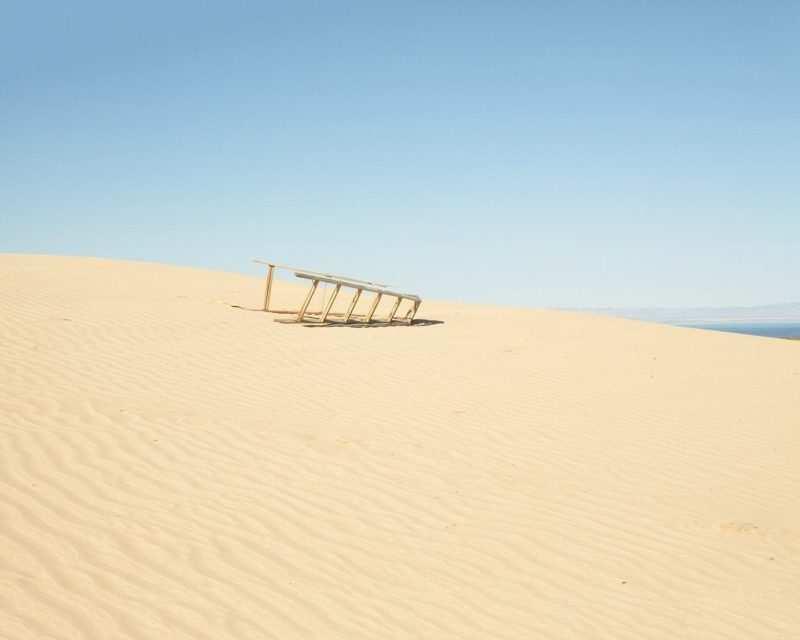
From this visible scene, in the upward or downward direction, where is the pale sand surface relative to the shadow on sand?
downward

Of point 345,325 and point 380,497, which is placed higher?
point 345,325

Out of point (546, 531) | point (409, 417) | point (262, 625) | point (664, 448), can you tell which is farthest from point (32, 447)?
point (664, 448)

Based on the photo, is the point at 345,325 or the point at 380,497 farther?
the point at 345,325

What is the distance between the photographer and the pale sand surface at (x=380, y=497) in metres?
3.56

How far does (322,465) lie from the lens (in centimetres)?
566

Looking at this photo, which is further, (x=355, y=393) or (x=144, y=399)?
(x=355, y=393)

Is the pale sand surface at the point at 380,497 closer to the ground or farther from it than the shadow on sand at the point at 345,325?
closer to the ground

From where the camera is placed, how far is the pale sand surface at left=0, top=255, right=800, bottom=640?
3561 mm

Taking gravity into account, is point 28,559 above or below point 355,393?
below

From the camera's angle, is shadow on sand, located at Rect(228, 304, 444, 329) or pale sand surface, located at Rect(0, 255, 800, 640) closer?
pale sand surface, located at Rect(0, 255, 800, 640)

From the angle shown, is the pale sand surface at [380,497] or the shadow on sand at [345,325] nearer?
the pale sand surface at [380,497]

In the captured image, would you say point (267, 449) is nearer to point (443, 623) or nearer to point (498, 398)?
point (443, 623)

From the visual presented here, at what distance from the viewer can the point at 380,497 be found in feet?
16.6

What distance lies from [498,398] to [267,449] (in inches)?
148
